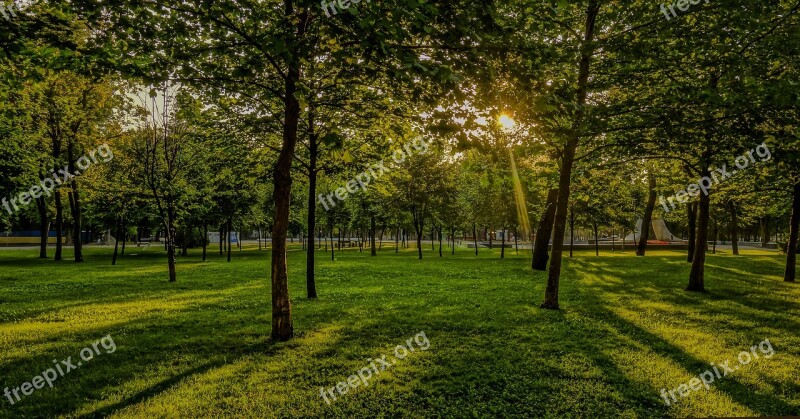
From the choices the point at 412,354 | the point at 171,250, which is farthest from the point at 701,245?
the point at 171,250

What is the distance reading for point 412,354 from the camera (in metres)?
8.27

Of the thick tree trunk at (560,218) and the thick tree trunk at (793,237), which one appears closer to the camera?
the thick tree trunk at (560,218)

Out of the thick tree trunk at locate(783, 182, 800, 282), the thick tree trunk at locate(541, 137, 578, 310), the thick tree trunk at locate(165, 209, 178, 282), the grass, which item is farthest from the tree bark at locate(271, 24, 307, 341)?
the thick tree trunk at locate(783, 182, 800, 282)

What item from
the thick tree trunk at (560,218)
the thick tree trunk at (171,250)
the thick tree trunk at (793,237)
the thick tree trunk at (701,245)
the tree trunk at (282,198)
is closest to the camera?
the tree trunk at (282,198)

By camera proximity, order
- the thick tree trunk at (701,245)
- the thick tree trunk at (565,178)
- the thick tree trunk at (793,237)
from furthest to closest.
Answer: the thick tree trunk at (793,237)
the thick tree trunk at (701,245)
the thick tree trunk at (565,178)

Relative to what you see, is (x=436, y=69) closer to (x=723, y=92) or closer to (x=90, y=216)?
(x=723, y=92)

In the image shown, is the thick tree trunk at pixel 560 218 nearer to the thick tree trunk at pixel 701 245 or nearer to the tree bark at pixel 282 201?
the thick tree trunk at pixel 701 245

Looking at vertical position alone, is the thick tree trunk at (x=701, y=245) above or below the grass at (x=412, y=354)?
above

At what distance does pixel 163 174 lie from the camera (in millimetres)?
20391

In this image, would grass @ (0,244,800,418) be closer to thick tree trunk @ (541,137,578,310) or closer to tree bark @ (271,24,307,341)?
thick tree trunk @ (541,137,578,310)

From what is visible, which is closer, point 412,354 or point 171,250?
point 412,354

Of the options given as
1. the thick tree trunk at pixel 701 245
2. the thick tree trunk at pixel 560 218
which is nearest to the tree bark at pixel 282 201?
the thick tree trunk at pixel 560 218

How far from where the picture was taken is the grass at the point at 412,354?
19.6 feet

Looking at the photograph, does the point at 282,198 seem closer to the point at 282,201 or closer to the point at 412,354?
the point at 282,201
